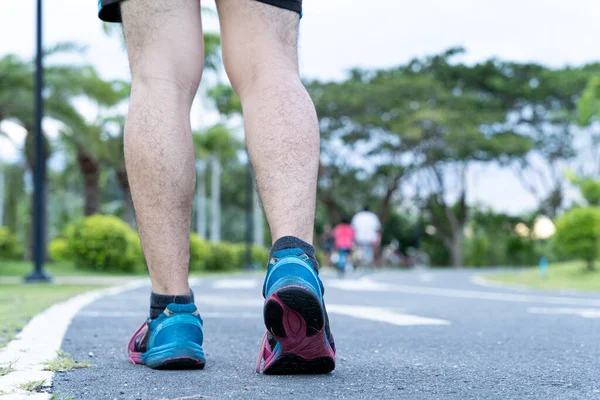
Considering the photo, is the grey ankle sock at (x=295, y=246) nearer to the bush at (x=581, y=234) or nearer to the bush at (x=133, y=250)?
the bush at (x=581, y=234)

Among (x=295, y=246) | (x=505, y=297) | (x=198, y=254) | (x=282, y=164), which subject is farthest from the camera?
(x=198, y=254)

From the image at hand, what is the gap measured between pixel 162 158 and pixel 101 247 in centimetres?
1747

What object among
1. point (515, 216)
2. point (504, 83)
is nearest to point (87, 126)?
point (504, 83)

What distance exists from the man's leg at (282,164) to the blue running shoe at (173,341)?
0.57ft

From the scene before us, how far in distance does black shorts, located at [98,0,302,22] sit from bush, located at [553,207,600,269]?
13216 millimetres

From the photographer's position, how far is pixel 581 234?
14.5 m

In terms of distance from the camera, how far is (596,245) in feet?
47.1

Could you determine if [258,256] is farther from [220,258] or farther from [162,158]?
[162,158]

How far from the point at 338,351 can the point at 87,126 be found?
49.6 ft

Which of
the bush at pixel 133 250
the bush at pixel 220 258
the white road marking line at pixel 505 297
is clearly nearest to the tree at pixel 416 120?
the bush at pixel 220 258

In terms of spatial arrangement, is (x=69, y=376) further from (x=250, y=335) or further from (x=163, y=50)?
(x=250, y=335)

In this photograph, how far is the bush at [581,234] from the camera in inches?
565

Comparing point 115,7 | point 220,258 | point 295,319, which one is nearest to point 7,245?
point 220,258

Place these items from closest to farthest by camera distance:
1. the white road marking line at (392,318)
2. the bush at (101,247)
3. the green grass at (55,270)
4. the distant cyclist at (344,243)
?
the white road marking line at (392,318) → the distant cyclist at (344,243) → the green grass at (55,270) → the bush at (101,247)
